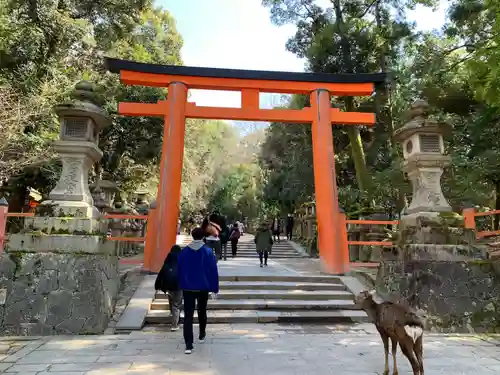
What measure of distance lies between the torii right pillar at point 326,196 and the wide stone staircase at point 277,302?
700 millimetres

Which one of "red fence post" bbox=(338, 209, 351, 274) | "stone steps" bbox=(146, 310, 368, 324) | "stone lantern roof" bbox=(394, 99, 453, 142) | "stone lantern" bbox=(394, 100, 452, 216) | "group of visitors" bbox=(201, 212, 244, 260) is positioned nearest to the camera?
"stone steps" bbox=(146, 310, 368, 324)

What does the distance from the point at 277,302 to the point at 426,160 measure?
3536mm

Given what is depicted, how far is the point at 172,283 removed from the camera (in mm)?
5168

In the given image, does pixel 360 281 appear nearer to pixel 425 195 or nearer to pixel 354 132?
pixel 425 195

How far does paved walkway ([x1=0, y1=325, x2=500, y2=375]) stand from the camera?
3643 millimetres

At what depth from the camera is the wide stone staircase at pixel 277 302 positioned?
5824mm

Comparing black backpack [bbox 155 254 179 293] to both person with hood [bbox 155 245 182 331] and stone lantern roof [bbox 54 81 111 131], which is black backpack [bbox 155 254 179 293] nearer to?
person with hood [bbox 155 245 182 331]

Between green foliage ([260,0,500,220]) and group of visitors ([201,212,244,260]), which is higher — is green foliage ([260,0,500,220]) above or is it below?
above

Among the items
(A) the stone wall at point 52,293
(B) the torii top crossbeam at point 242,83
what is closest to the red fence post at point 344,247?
(B) the torii top crossbeam at point 242,83

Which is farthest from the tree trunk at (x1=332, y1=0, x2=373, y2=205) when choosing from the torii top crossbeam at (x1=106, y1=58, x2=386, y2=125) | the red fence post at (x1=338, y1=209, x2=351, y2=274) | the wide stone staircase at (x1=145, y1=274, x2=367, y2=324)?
the wide stone staircase at (x1=145, y1=274, x2=367, y2=324)

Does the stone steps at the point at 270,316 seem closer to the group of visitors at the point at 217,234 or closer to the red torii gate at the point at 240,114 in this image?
the group of visitors at the point at 217,234

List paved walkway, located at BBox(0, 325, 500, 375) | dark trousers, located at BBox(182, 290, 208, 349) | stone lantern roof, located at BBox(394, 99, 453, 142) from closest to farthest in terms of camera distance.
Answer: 1. paved walkway, located at BBox(0, 325, 500, 375)
2. dark trousers, located at BBox(182, 290, 208, 349)
3. stone lantern roof, located at BBox(394, 99, 453, 142)

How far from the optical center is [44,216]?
18.6ft

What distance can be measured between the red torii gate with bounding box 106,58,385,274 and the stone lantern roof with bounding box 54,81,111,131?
182 cm
